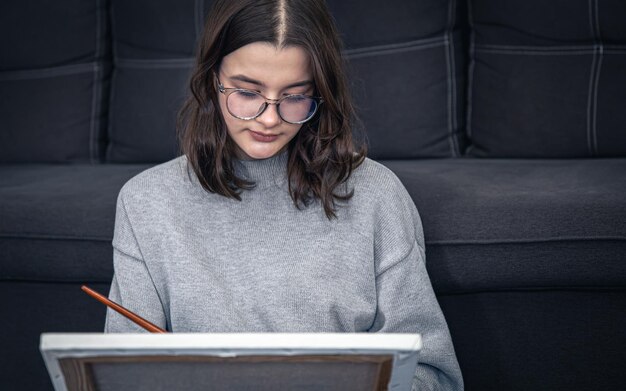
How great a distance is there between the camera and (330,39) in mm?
1018

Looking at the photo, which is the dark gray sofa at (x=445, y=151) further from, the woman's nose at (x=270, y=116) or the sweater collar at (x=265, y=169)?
the woman's nose at (x=270, y=116)

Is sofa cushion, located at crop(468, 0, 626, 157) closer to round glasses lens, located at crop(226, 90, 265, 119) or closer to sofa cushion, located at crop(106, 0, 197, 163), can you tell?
sofa cushion, located at crop(106, 0, 197, 163)

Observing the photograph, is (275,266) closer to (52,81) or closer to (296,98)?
(296,98)

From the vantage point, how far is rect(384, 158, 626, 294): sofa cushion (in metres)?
1.25

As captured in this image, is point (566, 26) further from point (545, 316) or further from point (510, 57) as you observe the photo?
point (545, 316)

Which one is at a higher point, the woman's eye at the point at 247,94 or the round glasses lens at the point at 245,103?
the woman's eye at the point at 247,94

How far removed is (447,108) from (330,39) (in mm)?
787

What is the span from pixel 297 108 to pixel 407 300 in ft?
1.02

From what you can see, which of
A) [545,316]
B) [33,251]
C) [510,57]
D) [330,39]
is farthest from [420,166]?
[33,251]

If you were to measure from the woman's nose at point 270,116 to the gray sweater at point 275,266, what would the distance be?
14 cm

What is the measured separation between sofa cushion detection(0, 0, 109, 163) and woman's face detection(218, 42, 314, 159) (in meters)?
0.98

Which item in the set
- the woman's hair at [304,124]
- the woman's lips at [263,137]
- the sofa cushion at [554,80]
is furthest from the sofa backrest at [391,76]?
the woman's lips at [263,137]

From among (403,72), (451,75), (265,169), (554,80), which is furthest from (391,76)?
(265,169)

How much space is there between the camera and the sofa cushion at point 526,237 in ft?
4.10
